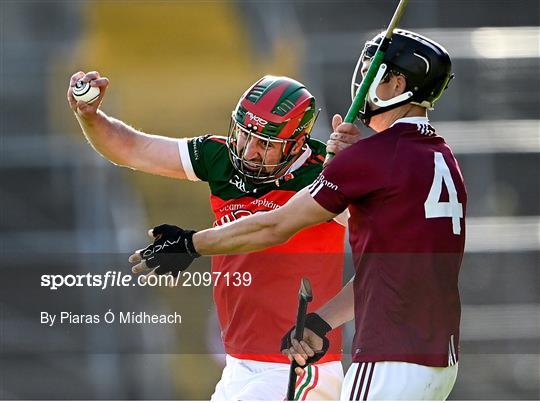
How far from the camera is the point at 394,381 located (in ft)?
9.41

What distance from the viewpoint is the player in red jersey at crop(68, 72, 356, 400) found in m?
3.49

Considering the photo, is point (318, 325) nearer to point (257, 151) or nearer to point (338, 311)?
point (338, 311)

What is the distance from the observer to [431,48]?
3.04m

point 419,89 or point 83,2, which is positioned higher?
point 83,2

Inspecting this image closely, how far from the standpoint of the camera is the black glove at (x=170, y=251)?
3.16 metres

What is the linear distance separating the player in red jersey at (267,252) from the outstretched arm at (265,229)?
0.37 m

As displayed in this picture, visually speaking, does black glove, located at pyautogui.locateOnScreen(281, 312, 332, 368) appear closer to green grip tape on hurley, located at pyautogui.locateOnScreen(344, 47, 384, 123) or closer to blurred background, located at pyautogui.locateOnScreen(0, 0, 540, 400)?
green grip tape on hurley, located at pyautogui.locateOnScreen(344, 47, 384, 123)

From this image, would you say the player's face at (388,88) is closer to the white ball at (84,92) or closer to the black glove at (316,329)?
the black glove at (316,329)

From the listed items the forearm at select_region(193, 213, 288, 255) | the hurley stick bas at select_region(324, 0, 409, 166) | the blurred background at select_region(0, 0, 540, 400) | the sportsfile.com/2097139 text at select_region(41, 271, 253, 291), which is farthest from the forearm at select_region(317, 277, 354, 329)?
the blurred background at select_region(0, 0, 540, 400)

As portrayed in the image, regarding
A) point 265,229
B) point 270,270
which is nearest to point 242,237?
point 265,229

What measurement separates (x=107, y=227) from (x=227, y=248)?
2511 millimetres

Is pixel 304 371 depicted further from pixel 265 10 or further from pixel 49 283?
pixel 265 10

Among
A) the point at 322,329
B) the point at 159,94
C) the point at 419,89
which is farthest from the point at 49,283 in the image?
the point at 419,89

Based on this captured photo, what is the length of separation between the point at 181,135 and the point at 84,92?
224cm
